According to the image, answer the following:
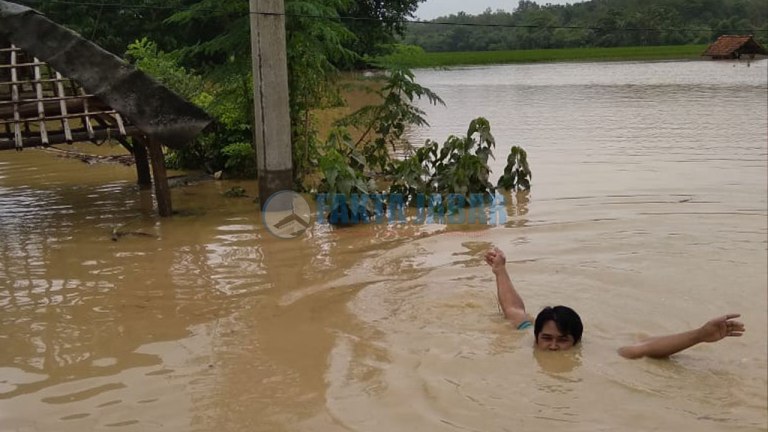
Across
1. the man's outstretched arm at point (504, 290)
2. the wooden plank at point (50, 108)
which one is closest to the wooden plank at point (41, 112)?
the wooden plank at point (50, 108)

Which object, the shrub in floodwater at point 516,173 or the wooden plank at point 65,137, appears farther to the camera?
the shrub in floodwater at point 516,173

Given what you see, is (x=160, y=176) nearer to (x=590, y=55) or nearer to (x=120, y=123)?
(x=120, y=123)

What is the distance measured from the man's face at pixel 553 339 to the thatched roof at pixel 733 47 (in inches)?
1627

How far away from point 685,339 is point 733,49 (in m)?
43.3

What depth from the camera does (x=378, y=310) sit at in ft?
19.5

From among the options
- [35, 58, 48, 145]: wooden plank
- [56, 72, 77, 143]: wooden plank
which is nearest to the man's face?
[56, 72, 77, 143]: wooden plank

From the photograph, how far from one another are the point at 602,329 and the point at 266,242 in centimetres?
368

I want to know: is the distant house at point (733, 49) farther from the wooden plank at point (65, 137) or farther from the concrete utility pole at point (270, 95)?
the wooden plank at point (65, 137)

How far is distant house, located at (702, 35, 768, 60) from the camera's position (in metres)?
42.6

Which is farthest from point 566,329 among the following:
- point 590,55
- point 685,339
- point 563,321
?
point 590,55

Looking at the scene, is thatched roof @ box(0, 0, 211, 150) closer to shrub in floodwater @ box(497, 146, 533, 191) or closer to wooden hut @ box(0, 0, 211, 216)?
wooden hut @ box(0, 0, 211, 216)

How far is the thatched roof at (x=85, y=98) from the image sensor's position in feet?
28.1

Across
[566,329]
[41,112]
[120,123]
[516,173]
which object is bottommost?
[566,329]

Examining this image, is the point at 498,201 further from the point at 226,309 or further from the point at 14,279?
the point at 14,279
